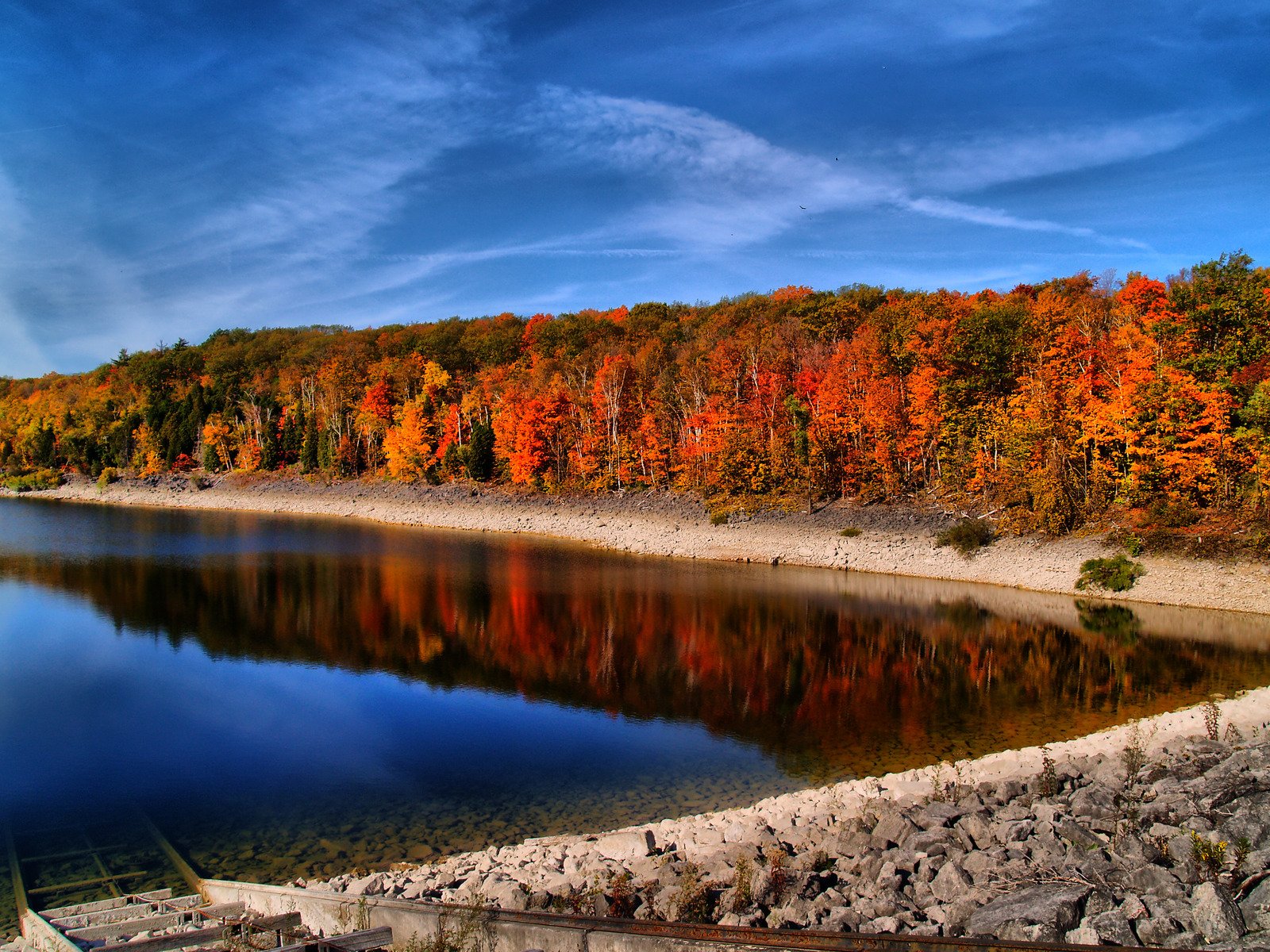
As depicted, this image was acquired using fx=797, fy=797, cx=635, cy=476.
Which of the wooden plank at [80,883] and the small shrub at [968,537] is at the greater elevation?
the small shrub at [968,537]

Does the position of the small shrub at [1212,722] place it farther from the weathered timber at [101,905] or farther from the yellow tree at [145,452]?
the yellow tree at [145,452]

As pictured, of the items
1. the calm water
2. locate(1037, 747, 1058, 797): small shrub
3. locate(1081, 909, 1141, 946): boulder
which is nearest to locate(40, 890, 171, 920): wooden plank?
the calm water

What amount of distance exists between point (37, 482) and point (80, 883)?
318 ft

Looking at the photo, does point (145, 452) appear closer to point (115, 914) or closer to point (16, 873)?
point (16, 873)

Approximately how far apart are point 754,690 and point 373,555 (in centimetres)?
2657

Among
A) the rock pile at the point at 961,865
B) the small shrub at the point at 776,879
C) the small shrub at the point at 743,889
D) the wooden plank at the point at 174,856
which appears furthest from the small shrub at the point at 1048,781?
the wooden plank at the point at 174,856

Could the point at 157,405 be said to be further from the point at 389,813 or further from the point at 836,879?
the point at 836,879

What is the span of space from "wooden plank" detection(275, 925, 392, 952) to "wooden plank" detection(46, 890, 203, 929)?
2377 millimetres

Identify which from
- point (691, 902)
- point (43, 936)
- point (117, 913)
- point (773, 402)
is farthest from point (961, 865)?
point (773, 402)

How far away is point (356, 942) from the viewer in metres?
6.01

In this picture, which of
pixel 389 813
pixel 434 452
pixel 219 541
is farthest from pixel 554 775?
pixel 434 452

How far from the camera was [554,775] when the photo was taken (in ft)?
41.2

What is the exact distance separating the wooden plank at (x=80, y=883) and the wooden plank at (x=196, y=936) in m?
3.28

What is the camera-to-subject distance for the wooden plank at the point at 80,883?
888 centimetres
